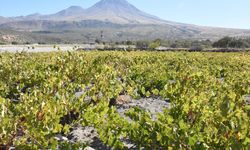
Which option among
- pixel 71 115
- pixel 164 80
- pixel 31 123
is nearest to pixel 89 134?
pixel 71 115

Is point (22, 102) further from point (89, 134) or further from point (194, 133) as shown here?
point (194, 133)

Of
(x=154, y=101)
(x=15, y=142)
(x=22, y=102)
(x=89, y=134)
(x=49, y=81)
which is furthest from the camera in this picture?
(x=154, y=101)

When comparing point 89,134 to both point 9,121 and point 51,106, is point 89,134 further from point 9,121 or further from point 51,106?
point 9,121

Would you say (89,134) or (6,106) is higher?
(6,106)

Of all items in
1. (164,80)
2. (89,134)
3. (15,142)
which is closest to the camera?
(15,142)

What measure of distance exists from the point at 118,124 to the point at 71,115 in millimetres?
2377

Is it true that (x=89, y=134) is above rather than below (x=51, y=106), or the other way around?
below

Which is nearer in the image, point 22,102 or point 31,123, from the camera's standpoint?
point 31,123

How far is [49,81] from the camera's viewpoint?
9766 millimetres

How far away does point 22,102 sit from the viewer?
24.6 ft

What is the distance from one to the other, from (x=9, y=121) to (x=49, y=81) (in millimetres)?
3385

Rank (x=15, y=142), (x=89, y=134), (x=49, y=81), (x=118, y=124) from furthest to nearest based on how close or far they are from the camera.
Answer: (x=49, y=81)
(x=89, y=134)
(x=118, y=124)
(x=15, y=142)

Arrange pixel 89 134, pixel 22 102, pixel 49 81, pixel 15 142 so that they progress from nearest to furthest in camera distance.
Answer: pixel 15 142, pixel 22 102, pixel 89 134, pixel 49 81

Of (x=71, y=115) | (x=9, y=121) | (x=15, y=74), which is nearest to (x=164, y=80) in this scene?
(x=15, y=74)
